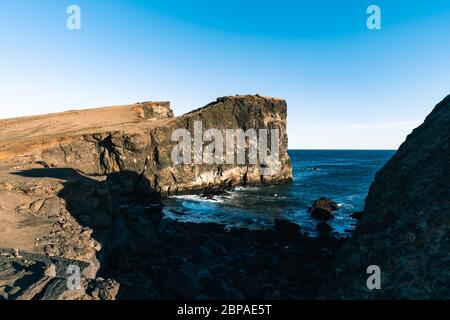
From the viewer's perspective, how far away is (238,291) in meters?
16.9

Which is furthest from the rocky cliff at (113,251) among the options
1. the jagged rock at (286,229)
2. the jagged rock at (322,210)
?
the jagged rock at (322,210)

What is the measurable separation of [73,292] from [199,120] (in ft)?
179

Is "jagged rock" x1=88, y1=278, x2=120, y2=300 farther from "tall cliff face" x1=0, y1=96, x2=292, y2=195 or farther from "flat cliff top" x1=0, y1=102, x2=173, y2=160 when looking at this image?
"flat cliff top" x1=0, y1=102, x2=173, y2=160

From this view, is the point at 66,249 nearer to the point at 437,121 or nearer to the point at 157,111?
the point at 437,121

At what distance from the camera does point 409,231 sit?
1222 cm

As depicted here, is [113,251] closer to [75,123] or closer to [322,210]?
[322,210]

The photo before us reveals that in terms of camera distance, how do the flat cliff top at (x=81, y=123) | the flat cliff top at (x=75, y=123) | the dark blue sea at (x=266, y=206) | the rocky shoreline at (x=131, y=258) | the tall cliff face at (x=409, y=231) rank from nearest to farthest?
the tall cliff face at (x=409, y=231) → the rocky shoreline at (x=131, y=258) → the dark blue sea at (x=266, y=206) → the flat cliff top at (x=81, y=123) → the flat cliff top at (x=75, y=123)

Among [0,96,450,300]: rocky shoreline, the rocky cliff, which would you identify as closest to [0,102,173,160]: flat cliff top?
the rocky cliff

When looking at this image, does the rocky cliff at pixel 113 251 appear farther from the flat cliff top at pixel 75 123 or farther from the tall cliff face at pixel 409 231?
the flat cliff top at pixel 75 123

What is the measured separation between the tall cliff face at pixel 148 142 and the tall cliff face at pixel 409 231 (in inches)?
1742

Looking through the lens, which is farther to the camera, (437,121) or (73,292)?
(437,121)

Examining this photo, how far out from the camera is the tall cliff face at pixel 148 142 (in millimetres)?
54031
